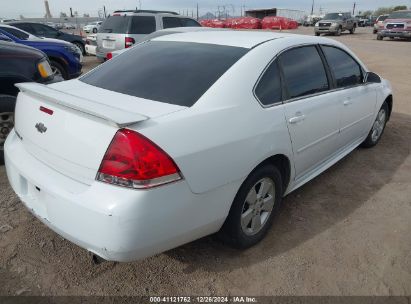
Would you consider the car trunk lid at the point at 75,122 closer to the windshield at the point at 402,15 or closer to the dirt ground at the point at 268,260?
the dirt ground at the point at 268,260

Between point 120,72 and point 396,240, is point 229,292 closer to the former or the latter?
point 396,240

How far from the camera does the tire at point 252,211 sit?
2617 mm

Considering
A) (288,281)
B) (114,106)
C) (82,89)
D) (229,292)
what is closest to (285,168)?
(288,281)

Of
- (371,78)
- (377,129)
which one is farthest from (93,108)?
(377,129)

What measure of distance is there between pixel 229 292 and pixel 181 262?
451 millimetres

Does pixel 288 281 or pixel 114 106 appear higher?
pixel 114 106

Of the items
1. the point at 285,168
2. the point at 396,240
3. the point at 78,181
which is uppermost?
the point at 78,181

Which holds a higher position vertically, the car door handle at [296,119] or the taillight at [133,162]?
the taillight at [133,162]

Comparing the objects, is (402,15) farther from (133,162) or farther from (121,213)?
(121,213)

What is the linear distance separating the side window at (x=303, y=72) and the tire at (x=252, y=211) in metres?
0.73

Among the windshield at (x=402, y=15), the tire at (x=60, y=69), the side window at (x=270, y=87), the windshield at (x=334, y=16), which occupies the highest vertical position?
the side window at (x=270, y=87)

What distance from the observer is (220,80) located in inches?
101

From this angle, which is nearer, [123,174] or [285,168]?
[123,174]

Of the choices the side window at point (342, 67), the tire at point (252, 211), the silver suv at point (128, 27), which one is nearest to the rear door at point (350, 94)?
the side window at point (342, 67)
